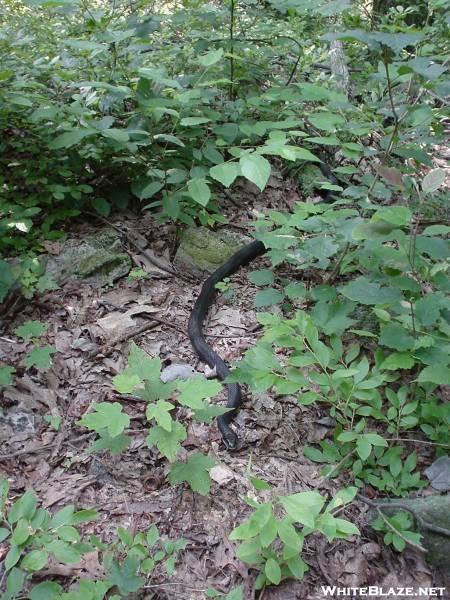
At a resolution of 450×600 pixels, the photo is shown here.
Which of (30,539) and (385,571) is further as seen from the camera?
(385,571)

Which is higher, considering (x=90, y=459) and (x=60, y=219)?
(x=60, y=219)

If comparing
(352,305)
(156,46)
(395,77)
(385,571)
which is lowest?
(385,571)

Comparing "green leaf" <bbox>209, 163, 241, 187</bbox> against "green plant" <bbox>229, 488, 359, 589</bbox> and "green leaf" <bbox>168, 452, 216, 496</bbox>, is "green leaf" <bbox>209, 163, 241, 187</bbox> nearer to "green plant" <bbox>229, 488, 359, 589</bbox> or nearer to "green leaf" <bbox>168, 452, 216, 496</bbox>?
"green leaf" <bbox>168, 452, 216, 496</bbox>

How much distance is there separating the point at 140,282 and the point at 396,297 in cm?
176

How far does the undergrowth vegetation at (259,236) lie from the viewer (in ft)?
5.43

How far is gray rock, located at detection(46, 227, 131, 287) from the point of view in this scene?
9.95ft

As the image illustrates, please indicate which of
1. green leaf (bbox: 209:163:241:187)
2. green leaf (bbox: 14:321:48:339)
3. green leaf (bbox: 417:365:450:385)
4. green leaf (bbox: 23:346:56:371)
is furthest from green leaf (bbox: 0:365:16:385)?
green leaf (bbox: 417:365:450:385)

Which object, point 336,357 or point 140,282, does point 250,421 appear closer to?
point 336,357

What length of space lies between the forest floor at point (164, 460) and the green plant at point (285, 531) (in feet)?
0.42

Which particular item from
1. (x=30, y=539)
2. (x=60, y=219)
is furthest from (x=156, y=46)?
(x=30, y=539)

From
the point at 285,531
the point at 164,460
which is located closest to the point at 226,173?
the point at 164,460

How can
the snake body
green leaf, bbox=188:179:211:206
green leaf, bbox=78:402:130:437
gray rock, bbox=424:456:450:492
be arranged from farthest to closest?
green leaf, bbox=188:179:211:206
the snake body
gray rock, bbox=424:456:450:492
green leaf, bbox=78:402:130:437

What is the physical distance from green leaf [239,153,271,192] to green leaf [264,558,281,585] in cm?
141

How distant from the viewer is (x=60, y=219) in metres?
3.23
